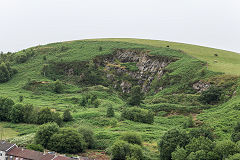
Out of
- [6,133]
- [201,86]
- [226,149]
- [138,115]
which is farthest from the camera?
[201,86]

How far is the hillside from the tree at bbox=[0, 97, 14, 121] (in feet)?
9.13

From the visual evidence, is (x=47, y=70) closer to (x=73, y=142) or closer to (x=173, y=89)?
(x=173, y=89)

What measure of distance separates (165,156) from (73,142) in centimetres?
1724

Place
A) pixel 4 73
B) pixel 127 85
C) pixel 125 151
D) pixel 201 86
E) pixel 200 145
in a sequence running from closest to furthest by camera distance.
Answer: pixel 200 145 → pixel 125 151 → pixel 201 86 → pixel 127 85 → pixel 4 73

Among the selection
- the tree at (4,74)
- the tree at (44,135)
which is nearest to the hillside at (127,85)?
the tree at (4,74)

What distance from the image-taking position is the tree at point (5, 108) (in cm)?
7806

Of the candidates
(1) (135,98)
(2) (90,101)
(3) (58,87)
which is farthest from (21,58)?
(1) (135,98)

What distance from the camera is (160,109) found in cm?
8069

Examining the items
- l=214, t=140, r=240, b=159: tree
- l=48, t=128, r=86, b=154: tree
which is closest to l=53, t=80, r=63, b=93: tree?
l=48, t=128, r=86, b=154: tree

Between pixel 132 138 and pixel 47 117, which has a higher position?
pixel 132 138

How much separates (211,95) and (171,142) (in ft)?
118

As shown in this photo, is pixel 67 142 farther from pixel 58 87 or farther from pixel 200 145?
pixel 58 87

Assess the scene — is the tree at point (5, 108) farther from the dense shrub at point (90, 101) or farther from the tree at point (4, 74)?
the tree at point (4, 74)

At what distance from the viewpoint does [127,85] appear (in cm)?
11619
